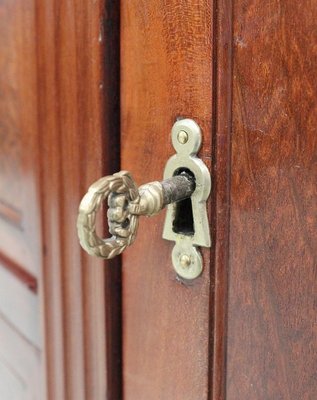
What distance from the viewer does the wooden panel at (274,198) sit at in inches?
14.9

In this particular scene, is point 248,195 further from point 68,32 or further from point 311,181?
point 68,32

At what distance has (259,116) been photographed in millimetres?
396

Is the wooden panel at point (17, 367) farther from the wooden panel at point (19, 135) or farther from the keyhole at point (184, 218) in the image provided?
the keyhole at point (184, 218)

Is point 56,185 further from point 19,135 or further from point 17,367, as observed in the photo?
point 17,367

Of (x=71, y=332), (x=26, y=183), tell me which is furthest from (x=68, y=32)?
(x=71, y=332)

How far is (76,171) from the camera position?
533 mm

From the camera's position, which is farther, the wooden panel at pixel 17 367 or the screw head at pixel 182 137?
the wooden panel at pixel 17 367

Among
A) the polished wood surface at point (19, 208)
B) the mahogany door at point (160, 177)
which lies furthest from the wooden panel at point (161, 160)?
the polished wood surface at point (19, 208)

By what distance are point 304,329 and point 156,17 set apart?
0.25m

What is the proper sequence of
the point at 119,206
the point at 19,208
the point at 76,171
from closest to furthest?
the point at 119,206 < the point at 76,171 < the point at 19,208

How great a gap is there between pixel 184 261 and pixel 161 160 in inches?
3.2

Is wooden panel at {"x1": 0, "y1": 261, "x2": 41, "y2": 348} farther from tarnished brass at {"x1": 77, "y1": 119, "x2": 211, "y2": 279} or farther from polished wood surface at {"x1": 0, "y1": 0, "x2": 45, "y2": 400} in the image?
tarnished brass at {"x1": 77, "y1": 119, "x2": 211, "y2": 279}

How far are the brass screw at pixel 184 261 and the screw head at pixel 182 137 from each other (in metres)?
0.09

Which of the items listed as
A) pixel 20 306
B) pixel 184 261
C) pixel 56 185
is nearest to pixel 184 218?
pixel 184 261
